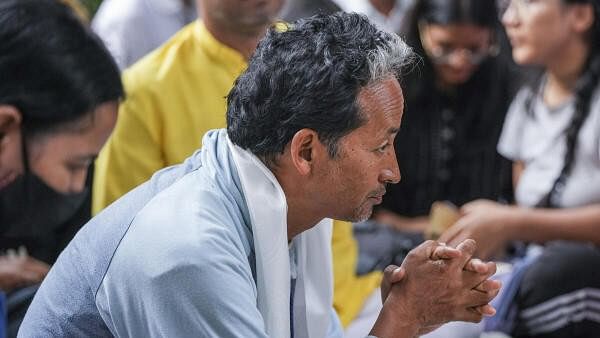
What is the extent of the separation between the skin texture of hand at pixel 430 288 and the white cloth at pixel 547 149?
1680 millimetres

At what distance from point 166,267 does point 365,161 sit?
512mm

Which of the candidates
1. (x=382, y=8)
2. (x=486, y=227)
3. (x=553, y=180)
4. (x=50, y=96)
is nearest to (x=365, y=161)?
(x=50, y=96)

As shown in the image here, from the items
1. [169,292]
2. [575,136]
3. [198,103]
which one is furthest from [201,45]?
[169,292]

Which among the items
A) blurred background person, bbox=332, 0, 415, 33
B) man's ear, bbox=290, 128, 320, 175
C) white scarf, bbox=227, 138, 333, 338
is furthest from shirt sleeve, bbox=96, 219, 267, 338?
blurred background person, bbox=332, 0, 415, 33

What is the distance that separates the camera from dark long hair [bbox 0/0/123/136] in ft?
9.43

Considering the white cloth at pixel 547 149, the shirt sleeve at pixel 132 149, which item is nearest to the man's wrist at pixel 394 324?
the shirt sleeve at pixel 132 149

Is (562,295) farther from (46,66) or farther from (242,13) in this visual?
(46,66)

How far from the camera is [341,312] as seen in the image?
3803 millimetres

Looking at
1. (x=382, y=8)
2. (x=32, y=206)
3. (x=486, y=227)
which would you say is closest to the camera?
(x=32, y=206)

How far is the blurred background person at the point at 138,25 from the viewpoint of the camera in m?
4.57

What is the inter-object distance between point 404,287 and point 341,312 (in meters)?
1.31

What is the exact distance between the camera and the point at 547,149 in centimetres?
431

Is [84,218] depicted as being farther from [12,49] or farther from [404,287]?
[404,287]

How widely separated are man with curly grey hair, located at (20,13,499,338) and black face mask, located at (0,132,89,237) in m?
0.69
